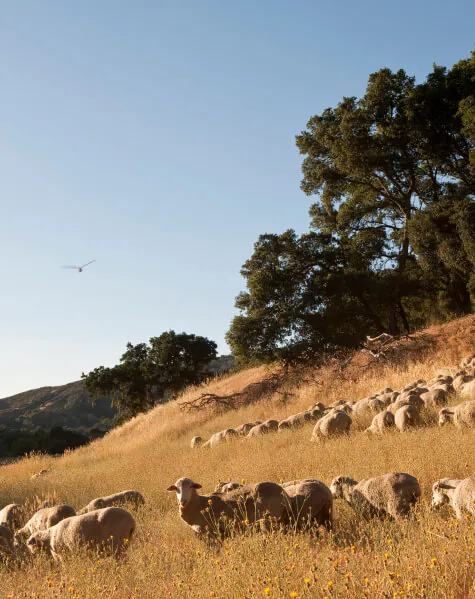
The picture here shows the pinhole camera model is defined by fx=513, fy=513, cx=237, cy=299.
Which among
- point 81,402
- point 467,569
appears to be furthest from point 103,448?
point 81,402

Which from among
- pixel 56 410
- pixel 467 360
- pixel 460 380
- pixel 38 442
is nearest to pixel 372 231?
pixel 467 360

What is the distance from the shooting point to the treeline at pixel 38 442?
46.9m

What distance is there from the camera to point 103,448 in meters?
21.8

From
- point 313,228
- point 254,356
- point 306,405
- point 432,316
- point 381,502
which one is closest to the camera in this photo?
point 381,502

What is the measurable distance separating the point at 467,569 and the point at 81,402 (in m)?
84.4

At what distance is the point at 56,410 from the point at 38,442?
1268 inches

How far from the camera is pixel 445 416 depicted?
999 cm

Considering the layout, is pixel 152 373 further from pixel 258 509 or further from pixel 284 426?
pixel 258 509

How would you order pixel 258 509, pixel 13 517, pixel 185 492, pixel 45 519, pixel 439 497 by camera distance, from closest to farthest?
pixel 439 497 → pixel 258 509 → pixel 185 492 → pixel 45 519 → pixel 13 517

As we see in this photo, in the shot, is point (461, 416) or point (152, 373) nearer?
point (461, 416)

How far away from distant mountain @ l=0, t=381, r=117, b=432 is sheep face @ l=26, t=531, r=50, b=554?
62.1m

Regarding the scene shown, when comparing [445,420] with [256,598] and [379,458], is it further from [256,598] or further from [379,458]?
[256,598]

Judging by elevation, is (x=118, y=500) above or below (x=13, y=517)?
below

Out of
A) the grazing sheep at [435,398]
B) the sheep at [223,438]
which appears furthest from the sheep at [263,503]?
the sheep at [223,438]
